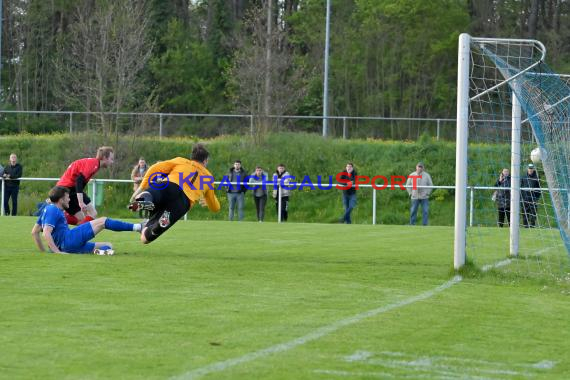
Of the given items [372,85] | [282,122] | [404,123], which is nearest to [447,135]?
[404,123]

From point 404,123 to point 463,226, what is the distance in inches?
1206

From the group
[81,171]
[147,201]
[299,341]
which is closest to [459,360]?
[299,341]

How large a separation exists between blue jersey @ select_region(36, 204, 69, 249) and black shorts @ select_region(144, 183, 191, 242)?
1.19 meters

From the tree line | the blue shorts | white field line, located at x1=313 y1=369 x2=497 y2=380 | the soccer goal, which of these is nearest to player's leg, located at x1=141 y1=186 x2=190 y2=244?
the blue shorts

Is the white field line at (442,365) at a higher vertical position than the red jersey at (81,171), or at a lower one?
lower

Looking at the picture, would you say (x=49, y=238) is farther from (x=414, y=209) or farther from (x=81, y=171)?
(x=414, y=209)

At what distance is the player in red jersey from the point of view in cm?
1528

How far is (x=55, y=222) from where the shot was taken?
1353cm

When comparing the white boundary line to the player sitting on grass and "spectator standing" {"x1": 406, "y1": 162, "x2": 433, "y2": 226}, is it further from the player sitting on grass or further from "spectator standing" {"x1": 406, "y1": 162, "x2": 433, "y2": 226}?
"spectator standing" {"x1": 406, "y1": 162, "x2": 433, "y2": 226}

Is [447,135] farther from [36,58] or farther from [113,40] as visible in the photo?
[36,58]

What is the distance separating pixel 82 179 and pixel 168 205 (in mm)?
2676

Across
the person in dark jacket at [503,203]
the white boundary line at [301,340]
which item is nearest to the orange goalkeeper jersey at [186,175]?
the white boundary line at [301,340]

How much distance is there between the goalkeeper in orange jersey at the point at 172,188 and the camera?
1317 cm

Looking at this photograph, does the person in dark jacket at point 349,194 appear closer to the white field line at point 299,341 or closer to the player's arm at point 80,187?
the player's arm at point 80,187
